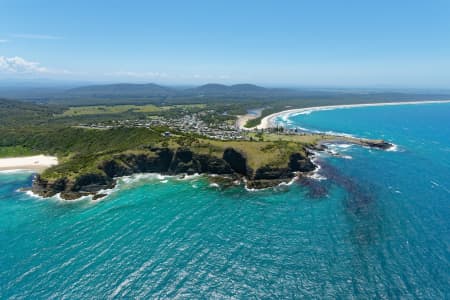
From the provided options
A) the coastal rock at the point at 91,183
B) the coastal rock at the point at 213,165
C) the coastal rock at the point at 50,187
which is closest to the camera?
the coastal rock at the point at 50,187

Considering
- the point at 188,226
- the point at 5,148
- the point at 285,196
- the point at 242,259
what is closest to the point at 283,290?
the point at 242,259

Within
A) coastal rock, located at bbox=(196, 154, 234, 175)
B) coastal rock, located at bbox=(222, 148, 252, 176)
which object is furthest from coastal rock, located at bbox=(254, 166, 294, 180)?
coastal rock, located at bbox=(196, 154, 234, 175)

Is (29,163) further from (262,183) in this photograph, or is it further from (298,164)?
(298,164)

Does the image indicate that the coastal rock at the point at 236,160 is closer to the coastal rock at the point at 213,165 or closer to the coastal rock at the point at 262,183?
the coastal rock at the point at 213,165

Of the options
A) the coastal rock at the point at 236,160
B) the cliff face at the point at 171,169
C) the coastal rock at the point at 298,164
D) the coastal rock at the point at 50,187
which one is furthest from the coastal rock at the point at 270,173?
the coastal rock at the point at 50,187

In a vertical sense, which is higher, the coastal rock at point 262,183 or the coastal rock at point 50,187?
the coastal rock at point 262,183

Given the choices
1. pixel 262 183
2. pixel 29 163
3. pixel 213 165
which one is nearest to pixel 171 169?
pixel 213 165
